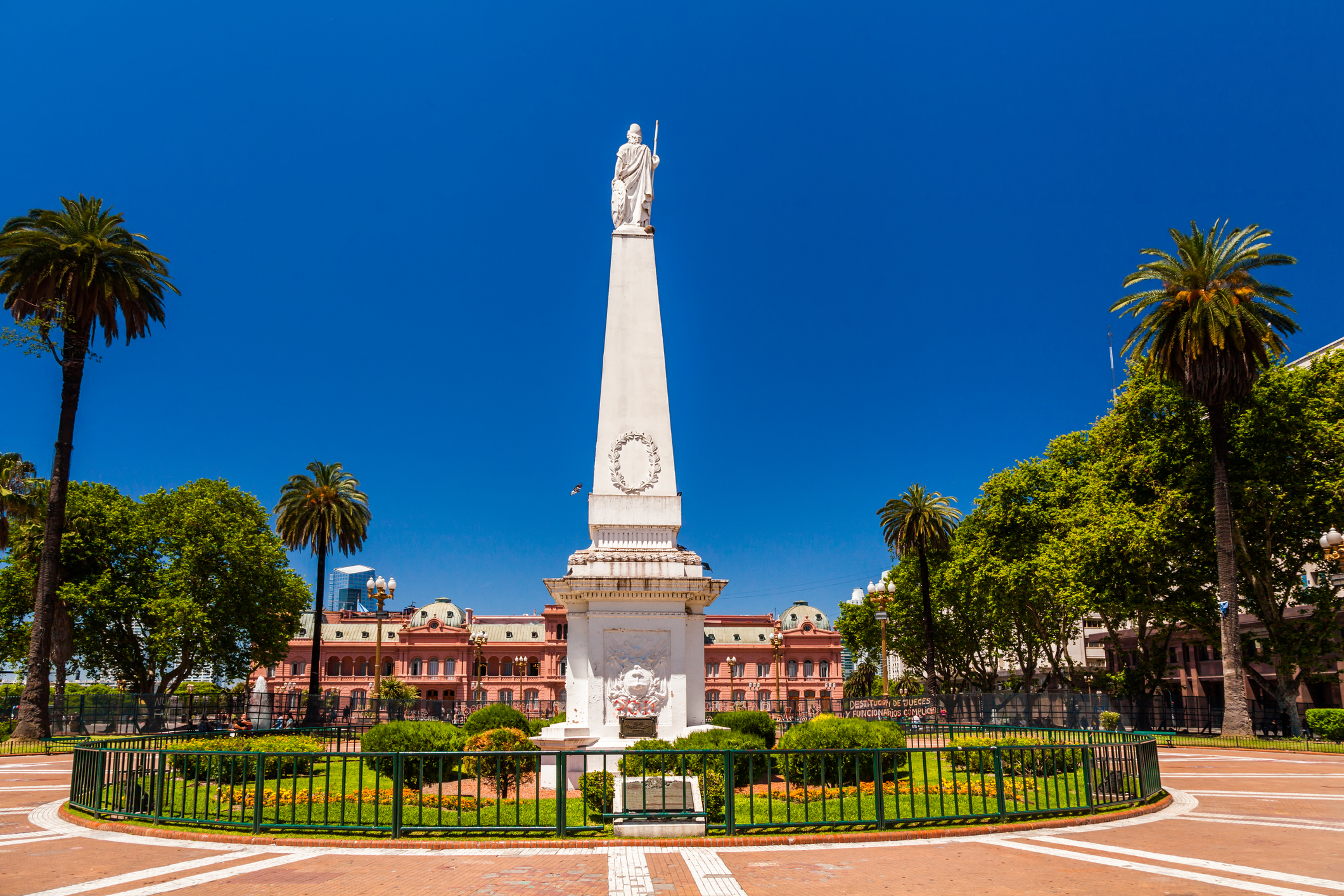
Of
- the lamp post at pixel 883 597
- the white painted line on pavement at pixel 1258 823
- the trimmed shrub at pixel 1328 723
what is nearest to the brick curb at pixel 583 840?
the white painted line on pavement at pixel 1258 823

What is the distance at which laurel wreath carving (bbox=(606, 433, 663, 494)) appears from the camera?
19516mm

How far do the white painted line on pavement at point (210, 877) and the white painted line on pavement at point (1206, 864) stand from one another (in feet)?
27.2

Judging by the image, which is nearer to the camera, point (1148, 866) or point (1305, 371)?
point (1148, 866)

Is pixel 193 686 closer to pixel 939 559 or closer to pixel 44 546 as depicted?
pixel 44 546

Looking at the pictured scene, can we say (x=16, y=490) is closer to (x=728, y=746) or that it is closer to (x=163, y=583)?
(x=163, y=583)

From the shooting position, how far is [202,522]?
135ft

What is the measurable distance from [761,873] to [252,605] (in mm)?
39377

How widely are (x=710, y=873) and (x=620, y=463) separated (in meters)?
11.7

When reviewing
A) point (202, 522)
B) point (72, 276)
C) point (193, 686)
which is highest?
point (72, 276)

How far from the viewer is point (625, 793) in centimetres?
1077

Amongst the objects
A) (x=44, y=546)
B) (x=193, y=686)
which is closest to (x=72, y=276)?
(x=44, y=546)

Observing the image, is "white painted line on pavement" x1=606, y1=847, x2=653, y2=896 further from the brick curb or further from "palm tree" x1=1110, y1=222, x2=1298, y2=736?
"palm tree" x1=1110, y1=222, x2=1298, y2=736

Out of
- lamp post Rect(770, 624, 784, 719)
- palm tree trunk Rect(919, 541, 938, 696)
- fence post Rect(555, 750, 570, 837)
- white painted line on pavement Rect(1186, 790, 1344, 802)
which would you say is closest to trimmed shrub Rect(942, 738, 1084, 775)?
white painted line on pavement Rect(1186, 790, 1344, 802)

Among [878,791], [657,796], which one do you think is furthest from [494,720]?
[878,791]
